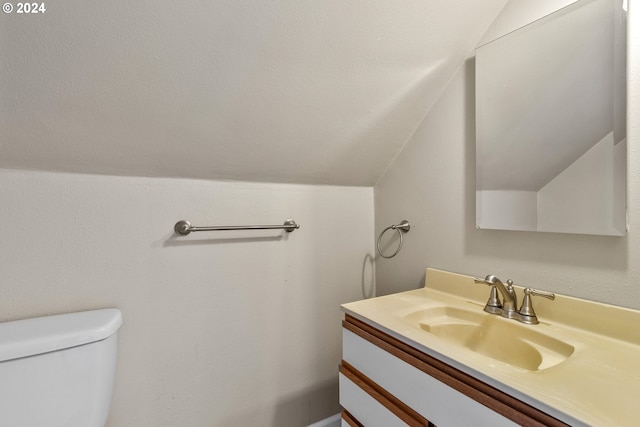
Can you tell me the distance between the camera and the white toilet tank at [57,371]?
73 centimetres

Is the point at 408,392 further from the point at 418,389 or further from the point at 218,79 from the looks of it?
the point at 218,79

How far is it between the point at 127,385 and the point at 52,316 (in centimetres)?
34

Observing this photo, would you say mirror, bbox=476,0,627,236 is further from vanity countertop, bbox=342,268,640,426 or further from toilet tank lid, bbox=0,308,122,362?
toilet tank lid, bbox=0,308,122,362

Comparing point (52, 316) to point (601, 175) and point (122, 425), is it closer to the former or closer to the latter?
point (122, 425)

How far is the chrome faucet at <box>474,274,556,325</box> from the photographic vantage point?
90cm

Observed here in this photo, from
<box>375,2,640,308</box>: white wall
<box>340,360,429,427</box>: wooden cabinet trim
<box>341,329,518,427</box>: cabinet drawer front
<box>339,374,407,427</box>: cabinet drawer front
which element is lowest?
<box>339,374,407,427</box>: cabinet drawer front

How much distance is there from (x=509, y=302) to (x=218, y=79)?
114 centimetres

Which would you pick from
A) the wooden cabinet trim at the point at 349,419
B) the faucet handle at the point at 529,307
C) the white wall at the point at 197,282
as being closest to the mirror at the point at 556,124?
the faucet handle at the point at 529,307

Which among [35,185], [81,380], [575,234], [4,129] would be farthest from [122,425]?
[575,234]

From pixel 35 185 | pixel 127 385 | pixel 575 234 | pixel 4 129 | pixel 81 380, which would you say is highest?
pixel 4 129

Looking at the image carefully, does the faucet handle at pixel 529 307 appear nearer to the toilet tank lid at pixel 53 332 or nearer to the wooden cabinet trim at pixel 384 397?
the wooden cabinet trim at pixel 384 397

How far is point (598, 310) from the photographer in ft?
2.65

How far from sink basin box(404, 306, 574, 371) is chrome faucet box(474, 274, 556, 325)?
0.08 ft

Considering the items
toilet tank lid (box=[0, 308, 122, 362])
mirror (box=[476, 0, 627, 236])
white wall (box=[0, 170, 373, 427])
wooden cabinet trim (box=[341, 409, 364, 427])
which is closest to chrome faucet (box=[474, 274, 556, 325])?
mirror (box=[476, 0, 627, 236])
